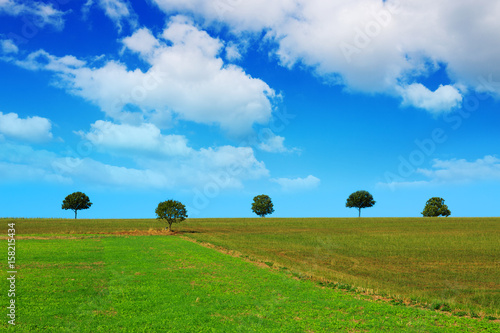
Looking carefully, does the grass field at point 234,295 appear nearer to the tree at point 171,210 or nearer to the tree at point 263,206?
the tree at point 171,210

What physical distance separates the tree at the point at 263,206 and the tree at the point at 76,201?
233ft

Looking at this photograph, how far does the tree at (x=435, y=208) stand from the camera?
514ft

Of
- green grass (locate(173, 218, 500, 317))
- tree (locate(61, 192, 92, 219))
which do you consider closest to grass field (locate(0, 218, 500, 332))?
green grass (locate(173, 218, 500, 317))

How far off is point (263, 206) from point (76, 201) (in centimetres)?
7823

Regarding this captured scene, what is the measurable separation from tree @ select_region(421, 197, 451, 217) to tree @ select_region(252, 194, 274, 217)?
76648mm

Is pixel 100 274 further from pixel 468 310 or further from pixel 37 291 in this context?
pixel 468 310

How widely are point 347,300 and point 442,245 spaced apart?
130ft

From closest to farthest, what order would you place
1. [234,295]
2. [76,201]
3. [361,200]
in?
1. [234,295]
2. [76,201]
3. [361,200]

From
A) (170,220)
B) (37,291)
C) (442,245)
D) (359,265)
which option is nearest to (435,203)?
(442,245)

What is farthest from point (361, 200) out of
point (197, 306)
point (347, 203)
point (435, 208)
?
point (197, 306)

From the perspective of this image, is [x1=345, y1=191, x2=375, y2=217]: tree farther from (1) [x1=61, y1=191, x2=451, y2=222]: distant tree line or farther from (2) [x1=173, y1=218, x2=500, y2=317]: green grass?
(2) [x1=173, y1=218, x2=500, y2=317]: green grass

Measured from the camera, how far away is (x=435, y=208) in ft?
520

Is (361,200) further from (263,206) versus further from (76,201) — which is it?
(76,201)

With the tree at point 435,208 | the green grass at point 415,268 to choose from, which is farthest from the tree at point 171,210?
the tree at point 435,208
